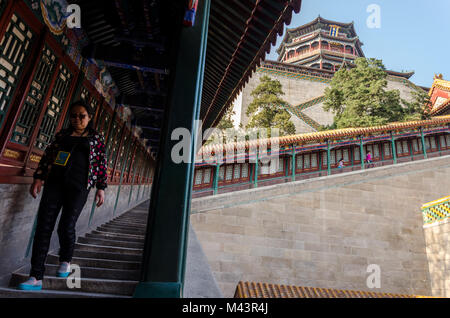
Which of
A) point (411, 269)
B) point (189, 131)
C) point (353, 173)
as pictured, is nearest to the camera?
point (189, 131)

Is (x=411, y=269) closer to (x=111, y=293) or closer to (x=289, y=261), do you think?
(x=289, y=261)

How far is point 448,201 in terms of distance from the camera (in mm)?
8945

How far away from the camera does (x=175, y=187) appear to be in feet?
6.82

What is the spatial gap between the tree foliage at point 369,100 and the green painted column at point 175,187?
614 inches

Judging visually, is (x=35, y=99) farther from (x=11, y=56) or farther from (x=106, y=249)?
(x=106, y=249)

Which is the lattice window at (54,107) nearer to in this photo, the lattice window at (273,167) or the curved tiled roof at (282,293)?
the curved tiled roof at (282,293)

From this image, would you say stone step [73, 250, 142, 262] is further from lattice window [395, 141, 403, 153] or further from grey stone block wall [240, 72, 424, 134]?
grey stone block wall [240, 72, 424, 134]

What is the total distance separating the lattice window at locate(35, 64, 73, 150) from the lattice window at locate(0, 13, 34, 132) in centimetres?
53

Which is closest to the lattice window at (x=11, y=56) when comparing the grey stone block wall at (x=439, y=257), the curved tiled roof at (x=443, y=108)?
the grey stone block wall at (x=439, y=257)

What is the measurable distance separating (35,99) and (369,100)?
1811cm

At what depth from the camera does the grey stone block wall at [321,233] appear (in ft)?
28.0
